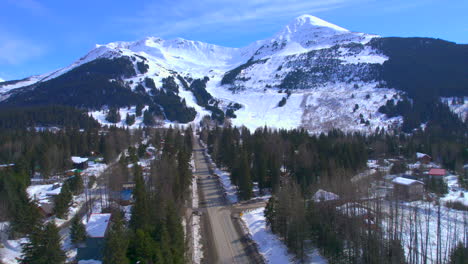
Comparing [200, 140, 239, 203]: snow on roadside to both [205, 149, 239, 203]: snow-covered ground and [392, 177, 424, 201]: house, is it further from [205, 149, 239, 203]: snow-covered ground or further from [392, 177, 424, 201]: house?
[392, 177, 424, 201]: house

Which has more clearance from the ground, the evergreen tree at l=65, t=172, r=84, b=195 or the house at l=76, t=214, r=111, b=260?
the evergreen tree at l=65, t=172, r=84, b=195

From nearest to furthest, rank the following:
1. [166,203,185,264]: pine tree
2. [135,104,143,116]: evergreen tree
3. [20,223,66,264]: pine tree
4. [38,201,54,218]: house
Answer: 1. [20,223,66,264]: pine tree
2. [166,203,185,264]: pine tree
3. [38,201,54,218]: house
4. [135,104,143,116]: evergreen tree

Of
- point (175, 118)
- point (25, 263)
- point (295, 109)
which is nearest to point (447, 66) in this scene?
point (295, 109)

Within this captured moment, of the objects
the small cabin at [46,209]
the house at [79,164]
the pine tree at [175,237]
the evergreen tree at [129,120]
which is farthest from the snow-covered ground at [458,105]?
the small cabin at [46,209]

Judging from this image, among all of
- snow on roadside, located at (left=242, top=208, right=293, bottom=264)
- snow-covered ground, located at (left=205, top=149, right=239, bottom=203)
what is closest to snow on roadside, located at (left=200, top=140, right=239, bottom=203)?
snow-covered ground, located at (left=205, top=149, right=239, bottom=203)

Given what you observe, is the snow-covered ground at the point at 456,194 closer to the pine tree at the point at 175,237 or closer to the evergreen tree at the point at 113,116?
the pine tree at the point at 175,237

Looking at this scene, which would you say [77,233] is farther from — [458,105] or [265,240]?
[458,105]
